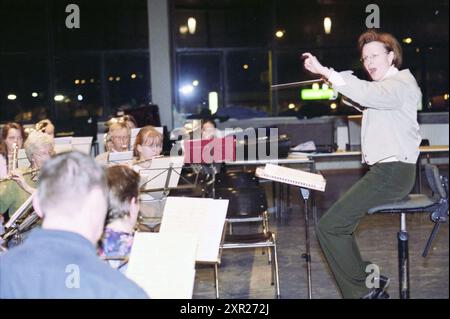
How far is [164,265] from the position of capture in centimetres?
225

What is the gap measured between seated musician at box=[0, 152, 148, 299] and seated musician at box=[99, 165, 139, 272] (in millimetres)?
720

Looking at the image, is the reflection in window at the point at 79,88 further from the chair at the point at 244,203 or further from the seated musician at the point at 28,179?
the seated musician at the point at 28,179

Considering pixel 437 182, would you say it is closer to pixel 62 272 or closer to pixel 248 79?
pixel 62 272

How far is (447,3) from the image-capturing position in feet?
42.7

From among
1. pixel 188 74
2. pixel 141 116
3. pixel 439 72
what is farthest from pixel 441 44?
pixel 141 116

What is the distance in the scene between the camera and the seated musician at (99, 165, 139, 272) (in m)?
2.41

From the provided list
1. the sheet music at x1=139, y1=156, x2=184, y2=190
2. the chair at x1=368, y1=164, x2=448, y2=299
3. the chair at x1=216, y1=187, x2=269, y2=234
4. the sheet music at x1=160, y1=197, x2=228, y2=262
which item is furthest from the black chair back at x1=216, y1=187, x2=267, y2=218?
the sheet music at x1=160, y1=197, x2=228, y2=262

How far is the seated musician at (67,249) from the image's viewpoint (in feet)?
5.19

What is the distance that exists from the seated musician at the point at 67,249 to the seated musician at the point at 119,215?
72 cm

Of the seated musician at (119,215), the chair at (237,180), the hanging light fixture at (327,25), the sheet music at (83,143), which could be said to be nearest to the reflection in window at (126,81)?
the hanging light fixture at (327,25)

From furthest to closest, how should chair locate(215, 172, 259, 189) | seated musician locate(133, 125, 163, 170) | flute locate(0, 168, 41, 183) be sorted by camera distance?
chair locate(215, 172, 259, 189)
seated musician locate(133, 125, 163, 170)
flute locate(0, 168, 41, 183)

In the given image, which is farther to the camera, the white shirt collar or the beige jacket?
the white shirt collar

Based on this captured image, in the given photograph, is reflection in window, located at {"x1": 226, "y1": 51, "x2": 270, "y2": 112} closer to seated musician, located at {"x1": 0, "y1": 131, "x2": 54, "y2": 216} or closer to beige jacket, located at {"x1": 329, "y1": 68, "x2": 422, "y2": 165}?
seated musician, located at {"x1": 0, "y1": 131, "x2": 54, "y2": 216}

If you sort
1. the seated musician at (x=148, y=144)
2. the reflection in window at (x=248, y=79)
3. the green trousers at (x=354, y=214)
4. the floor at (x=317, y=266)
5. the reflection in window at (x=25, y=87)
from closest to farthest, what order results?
the green trousers at (x=354, y=214) → the floor at (x=317, y=266) → the seated musician at (x=148, y=144) → the reflection in window at (x=25, y=87) → the reflection in window at (x=248, y=79)
